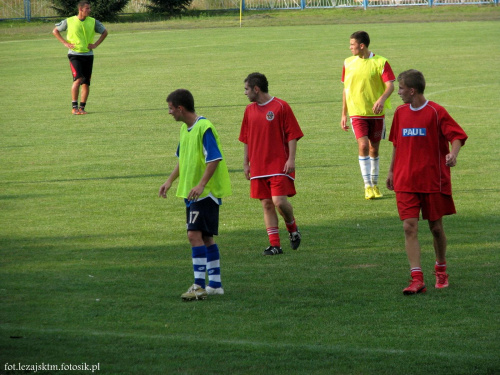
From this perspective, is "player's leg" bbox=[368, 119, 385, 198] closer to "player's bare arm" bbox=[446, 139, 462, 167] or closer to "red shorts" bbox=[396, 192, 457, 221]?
"red shorts" bbox=[396, 192, 457, 221]

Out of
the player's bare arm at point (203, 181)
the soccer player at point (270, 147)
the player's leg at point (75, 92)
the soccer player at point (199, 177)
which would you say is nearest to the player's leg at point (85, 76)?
the player's leg at point (75, 92)

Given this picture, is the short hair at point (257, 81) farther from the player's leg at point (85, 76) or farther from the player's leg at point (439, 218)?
the player's leg at point (85, 76)

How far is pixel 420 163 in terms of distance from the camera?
746 centimetres

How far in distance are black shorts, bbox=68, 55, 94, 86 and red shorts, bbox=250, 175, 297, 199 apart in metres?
12.0

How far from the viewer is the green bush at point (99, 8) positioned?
54375 mm

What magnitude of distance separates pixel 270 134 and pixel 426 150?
199 centimetres

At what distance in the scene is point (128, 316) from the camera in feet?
22.6

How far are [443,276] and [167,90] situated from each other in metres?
17.6

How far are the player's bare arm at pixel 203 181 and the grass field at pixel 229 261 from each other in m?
0.91

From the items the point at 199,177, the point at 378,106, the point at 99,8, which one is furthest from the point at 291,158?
the point at 99,8

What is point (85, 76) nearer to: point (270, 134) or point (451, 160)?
point (270, 134)

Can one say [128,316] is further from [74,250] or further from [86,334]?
[74,250]

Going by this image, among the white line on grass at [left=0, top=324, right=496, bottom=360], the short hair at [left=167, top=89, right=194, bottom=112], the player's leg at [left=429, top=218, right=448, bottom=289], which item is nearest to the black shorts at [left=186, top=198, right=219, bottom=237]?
the short hair at [left=167, top=89, right=194, bottom=112]

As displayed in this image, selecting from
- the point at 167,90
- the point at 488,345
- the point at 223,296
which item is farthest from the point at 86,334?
the point at 167,90
